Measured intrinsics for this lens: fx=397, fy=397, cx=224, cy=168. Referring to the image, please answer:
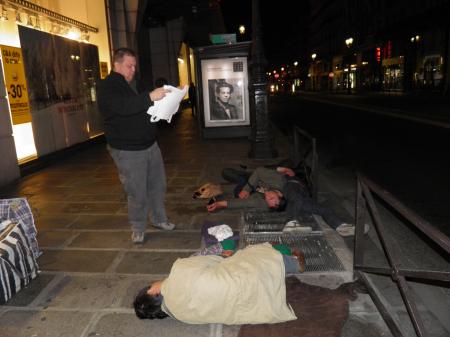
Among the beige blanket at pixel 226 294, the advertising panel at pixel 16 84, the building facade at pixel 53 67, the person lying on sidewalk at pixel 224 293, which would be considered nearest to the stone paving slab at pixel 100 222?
the building facade at pixel 53 67

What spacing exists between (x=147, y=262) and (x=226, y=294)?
4.95ft

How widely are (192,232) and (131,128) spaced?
1476mm

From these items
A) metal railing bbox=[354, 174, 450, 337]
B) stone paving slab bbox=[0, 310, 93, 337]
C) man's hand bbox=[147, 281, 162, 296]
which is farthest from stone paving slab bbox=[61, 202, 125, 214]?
metal railing bbox=[354, 174, 450, 337]

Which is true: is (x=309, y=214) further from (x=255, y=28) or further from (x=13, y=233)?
(x=255, y=28)

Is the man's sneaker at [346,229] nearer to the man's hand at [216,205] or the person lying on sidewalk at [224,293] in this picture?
the man's hand at [216,205]

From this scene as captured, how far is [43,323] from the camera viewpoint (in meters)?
3.05

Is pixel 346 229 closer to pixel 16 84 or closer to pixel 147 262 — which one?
pixel 147 262

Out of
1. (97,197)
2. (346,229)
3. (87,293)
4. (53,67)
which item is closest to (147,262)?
(87,293)

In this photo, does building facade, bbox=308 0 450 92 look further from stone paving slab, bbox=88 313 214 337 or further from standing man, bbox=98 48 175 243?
stone paving slab, bbox=88 313 214 337

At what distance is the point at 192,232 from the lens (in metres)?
4.80

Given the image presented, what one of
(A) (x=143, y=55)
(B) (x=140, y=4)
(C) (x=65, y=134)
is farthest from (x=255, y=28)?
(A) (x=143, y=55)

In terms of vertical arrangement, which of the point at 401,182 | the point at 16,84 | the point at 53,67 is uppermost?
the point at 53,67

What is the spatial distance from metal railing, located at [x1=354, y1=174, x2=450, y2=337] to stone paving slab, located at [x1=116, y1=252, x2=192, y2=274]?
5.88 ft

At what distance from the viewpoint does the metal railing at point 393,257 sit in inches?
85.8
